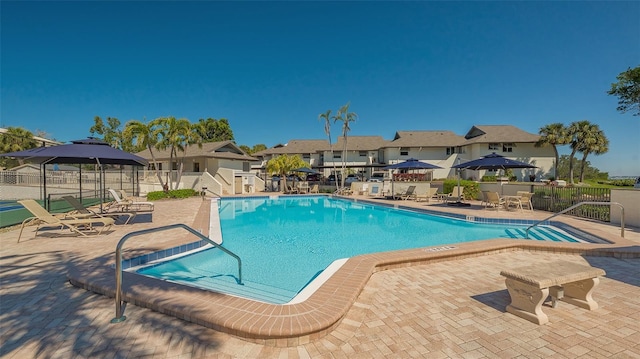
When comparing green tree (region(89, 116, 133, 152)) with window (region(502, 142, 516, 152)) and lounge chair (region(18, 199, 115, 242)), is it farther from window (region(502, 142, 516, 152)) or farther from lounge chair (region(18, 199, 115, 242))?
window (region(502, 142, 516, 152))

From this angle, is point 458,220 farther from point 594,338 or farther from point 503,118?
point 503,118

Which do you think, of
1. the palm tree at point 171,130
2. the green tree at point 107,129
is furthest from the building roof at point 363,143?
the green tree at point 107,129

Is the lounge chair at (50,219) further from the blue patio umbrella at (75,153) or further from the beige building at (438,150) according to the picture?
the beige building at (438,150)

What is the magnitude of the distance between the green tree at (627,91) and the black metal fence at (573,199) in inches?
448

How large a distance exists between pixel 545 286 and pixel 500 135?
35718mm

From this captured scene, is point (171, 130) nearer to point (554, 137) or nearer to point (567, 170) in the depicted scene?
point (554, 137)

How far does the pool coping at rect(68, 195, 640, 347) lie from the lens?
2945 mm

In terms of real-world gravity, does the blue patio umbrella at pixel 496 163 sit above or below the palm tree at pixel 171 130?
below

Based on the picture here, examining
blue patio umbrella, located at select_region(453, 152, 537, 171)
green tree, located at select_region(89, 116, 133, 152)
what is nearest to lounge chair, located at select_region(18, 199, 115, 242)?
blue patio umbrella, located at select_region(453, 152, 537, 171)

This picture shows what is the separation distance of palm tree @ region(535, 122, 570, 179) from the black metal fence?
22.7 m

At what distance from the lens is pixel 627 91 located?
58.1 feet

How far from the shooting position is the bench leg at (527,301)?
10.7 feet

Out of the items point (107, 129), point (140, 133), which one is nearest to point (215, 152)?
point (140, 133)

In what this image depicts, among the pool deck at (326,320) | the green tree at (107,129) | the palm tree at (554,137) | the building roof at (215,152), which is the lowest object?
the pool deck at (326,320)
